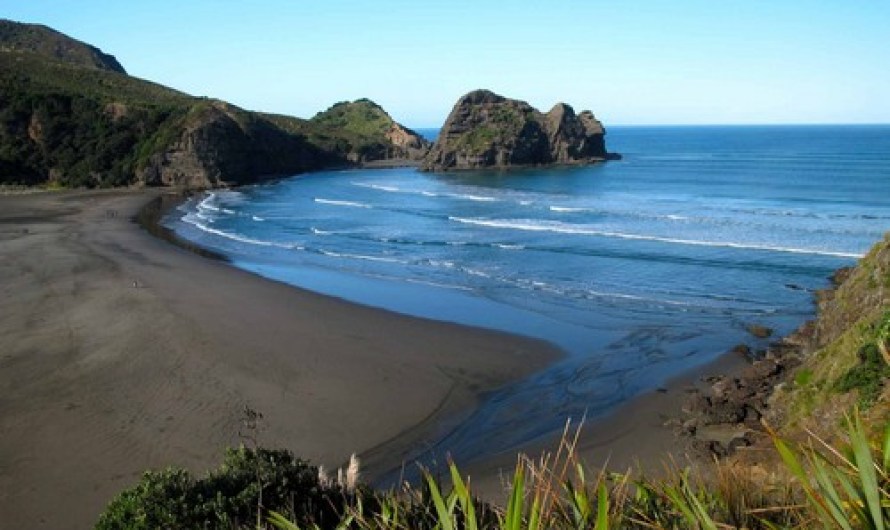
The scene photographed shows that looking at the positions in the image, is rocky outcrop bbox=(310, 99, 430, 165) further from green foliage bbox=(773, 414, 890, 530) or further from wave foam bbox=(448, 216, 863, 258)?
green foliage bbox=(773, 414, 890, 530)

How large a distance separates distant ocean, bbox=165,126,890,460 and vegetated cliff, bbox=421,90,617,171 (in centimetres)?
2356

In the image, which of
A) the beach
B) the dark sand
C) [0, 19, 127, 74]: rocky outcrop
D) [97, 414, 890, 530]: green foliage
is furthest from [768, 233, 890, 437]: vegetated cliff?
[0, 19, 127, 74]: rocky outcrop

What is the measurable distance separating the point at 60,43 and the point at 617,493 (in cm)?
15509

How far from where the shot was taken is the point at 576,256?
1369 inches

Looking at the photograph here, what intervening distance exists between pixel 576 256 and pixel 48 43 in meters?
132

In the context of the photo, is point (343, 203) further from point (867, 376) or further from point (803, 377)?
point (867, 376)

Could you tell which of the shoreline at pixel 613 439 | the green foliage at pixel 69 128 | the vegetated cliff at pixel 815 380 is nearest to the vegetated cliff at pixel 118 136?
the green foliage at pixel 69 128

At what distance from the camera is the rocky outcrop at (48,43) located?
125188mm

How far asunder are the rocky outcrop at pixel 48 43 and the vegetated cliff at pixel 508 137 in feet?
215

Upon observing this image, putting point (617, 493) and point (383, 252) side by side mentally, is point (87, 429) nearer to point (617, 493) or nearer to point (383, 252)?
point (617, 493)

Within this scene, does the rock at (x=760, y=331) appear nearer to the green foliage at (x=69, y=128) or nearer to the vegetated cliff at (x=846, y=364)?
the vegetated cliff at (x=846, y=364)

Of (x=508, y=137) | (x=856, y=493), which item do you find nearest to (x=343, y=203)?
(x=508, y=137)

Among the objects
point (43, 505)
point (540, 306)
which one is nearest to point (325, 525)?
point (43, 505)

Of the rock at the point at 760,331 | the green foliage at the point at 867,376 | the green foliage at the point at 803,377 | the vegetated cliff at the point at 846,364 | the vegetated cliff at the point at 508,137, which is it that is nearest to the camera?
the green foliage at the point at 867,376
